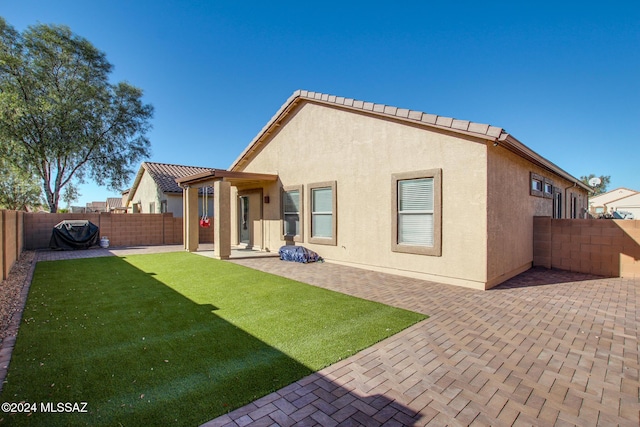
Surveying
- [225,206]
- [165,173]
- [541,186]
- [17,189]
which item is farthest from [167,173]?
[541,186]

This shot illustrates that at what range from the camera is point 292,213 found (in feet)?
39.3

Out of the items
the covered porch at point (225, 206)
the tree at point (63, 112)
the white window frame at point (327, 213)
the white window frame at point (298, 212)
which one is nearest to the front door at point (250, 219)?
the covered porch at point (225, 206)

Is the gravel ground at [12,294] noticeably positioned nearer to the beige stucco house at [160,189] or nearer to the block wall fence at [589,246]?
the beige stucco house at [160,189]

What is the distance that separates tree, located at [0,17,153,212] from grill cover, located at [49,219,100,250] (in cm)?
641

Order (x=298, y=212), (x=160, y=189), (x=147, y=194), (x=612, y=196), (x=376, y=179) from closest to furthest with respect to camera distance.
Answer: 1. (x=376, y=179)
2. (x=298, y=212)
3. (x=160, y=189)
4. (x=147, y=194)
5. (x=612, y=196)

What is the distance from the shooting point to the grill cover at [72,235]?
14.5m

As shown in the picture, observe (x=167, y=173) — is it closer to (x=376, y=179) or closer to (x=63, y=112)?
(x=63, y=112)

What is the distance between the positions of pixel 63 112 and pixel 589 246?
86.9 feet

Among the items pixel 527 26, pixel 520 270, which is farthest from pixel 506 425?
pixel 527 26

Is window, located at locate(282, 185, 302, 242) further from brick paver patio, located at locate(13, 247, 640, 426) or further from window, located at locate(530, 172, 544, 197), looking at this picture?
window, located at locate(530, 172, 544, 197)

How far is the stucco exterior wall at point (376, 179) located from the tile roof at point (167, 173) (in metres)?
10.3

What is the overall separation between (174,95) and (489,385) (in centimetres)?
1930

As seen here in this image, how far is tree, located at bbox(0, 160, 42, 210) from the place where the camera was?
60.9 ft

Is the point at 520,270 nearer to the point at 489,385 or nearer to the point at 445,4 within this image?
the point at 489,385
